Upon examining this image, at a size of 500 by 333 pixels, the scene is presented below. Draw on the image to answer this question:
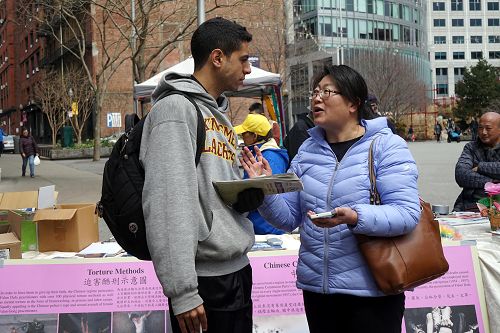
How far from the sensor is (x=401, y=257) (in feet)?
8.02

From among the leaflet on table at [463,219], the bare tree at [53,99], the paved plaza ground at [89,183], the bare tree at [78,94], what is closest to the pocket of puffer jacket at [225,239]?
the leaflet on table at [463,219]

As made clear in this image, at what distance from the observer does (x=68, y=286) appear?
12.7ft

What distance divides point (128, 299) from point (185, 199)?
2055 millimetres

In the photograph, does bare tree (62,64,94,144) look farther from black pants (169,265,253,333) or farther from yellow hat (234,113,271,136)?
black pants (169,265,253,333)

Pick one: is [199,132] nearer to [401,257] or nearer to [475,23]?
[401,257]

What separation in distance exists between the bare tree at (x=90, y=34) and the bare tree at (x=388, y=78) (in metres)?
20.7

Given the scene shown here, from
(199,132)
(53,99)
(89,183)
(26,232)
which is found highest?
→ (53,99)

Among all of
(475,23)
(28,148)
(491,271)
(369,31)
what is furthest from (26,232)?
(475,23)

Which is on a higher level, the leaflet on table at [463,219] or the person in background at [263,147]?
the person in background at [263,147]

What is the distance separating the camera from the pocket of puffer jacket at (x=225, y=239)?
2.18 m

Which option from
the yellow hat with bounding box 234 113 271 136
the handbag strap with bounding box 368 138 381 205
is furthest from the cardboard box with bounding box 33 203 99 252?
the handbag strap with bounding box 368 138 381 205

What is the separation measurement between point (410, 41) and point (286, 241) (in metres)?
78.1

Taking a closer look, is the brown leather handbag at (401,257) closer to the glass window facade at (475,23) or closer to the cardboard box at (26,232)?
the cardboard box at (26,232)

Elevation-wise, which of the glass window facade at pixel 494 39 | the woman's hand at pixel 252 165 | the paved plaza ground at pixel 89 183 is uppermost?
the glass window facade at pixel 494 39
